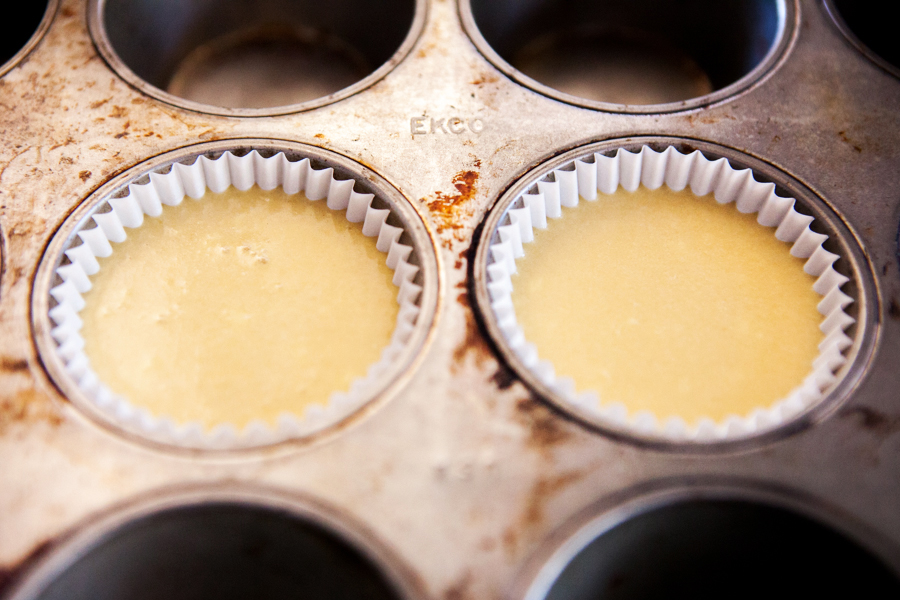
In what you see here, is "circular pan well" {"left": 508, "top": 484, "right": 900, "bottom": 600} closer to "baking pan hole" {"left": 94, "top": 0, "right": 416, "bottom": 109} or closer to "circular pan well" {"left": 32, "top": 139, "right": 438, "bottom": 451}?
"circular pan well" {"left": 32, "top": 139, "right": 438, "bottom": 451}

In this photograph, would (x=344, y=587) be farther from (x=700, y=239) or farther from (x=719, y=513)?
(x=700, y=239)

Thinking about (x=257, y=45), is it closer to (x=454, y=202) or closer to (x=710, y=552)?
(x=454, y=202)

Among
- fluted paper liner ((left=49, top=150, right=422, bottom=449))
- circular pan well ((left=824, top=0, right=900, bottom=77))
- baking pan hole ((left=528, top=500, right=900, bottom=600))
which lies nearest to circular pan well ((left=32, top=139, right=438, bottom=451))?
fluted paper liner ((left=49, top=150, right=422, bottom=449))

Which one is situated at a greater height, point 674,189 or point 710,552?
point 674,189

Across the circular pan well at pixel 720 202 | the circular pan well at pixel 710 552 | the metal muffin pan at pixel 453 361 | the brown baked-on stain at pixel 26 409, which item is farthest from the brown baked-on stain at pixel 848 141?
the brown baked-on stain at pixel 26 409

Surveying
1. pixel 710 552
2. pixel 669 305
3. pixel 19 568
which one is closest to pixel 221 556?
pixel 19 568

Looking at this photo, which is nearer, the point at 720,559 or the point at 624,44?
the point at 720,559
